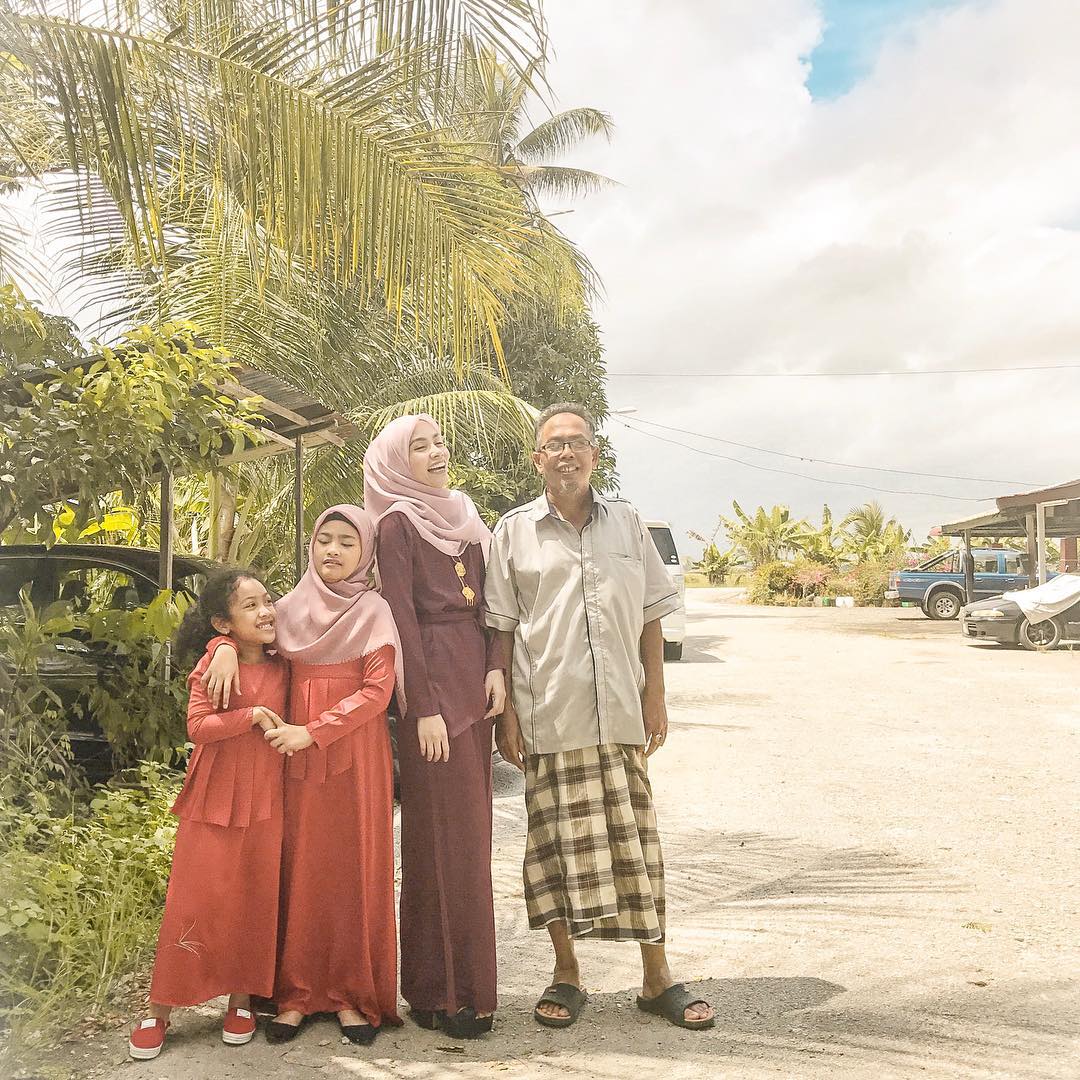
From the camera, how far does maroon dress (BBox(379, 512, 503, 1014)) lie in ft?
11.3

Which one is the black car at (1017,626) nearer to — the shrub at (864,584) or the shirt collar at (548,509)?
the shrub at (864,584)

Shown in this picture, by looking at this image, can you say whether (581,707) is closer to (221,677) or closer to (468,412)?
(221,677)

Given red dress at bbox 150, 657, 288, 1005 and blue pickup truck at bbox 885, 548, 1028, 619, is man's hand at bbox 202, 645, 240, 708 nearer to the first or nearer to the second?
red dress at bbox 150, 657, 288, 1005

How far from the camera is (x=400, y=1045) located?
133 inches

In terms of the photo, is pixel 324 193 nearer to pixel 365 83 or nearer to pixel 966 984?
pixel 365 83

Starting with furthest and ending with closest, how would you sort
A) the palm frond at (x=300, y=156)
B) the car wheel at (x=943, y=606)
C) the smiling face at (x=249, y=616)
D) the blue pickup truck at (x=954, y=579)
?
the car wheel at (x=943, y=606)
the blue pickup truck at (x=954, y=579)
the palm frond at (x=300, y=156)
the smiling face at (x=249, y=616)

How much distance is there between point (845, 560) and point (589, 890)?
40.6 meters

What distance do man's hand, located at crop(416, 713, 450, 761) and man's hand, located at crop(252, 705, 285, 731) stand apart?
0.43m

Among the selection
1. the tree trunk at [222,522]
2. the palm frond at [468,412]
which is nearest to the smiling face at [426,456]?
the tree trunk at [222,522]

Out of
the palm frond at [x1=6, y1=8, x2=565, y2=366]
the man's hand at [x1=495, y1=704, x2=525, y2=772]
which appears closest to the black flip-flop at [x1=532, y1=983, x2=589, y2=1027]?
the man's hand at [x1=495, y1=704, x2=525, y2=772]

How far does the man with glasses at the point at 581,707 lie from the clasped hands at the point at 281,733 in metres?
0.68

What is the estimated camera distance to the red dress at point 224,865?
131 inches

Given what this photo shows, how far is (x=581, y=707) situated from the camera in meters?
3.54

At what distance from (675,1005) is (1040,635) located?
1729 cm
